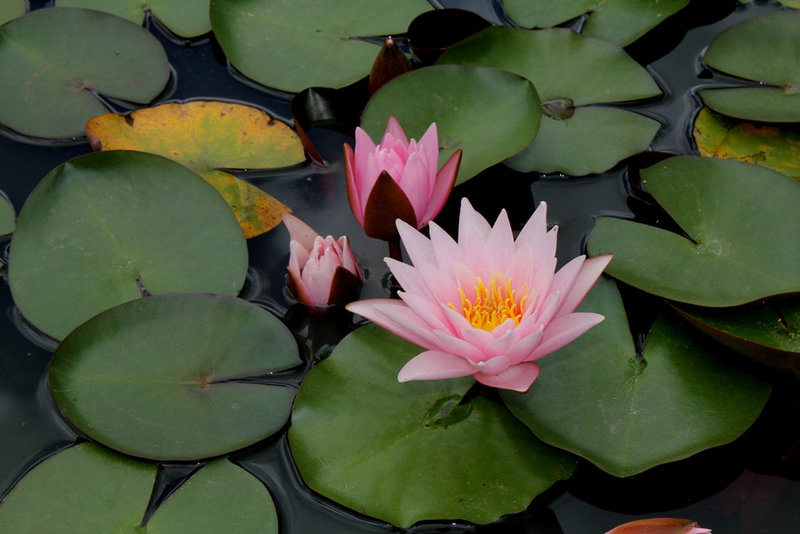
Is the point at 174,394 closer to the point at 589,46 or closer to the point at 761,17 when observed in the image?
the point at 589,46

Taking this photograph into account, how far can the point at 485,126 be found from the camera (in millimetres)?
2781

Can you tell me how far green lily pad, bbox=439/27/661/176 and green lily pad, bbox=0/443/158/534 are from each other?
1718 millimetres

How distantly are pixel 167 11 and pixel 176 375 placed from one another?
1912 mm

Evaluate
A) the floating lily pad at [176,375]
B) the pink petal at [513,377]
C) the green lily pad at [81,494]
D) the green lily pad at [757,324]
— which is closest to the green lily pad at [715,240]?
the green lily pad at [757,324]

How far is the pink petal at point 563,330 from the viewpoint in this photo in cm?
189

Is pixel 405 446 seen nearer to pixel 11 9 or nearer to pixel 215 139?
pixel 215 139

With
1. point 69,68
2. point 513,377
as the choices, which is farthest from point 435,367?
point 69,68

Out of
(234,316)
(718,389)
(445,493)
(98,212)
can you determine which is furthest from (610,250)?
(98,212)

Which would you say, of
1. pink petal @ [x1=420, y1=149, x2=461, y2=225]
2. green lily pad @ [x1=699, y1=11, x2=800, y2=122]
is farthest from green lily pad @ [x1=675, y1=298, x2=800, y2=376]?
green lily pad @ [x1=699, y1=11, x2=800, y2=122]

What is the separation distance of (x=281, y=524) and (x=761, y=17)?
2.74 meters

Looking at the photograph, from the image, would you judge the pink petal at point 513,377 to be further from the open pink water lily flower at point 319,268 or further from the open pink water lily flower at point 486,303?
the open pink water lily flower at point 319,268

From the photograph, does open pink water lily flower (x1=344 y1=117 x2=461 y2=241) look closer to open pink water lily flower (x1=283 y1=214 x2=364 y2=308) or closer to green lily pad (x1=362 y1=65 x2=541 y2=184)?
open pink water lily flower (x1=283 y1=214 x2=364 y2=308)

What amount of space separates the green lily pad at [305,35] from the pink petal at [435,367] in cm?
153

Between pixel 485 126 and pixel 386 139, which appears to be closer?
pixel 386 139
